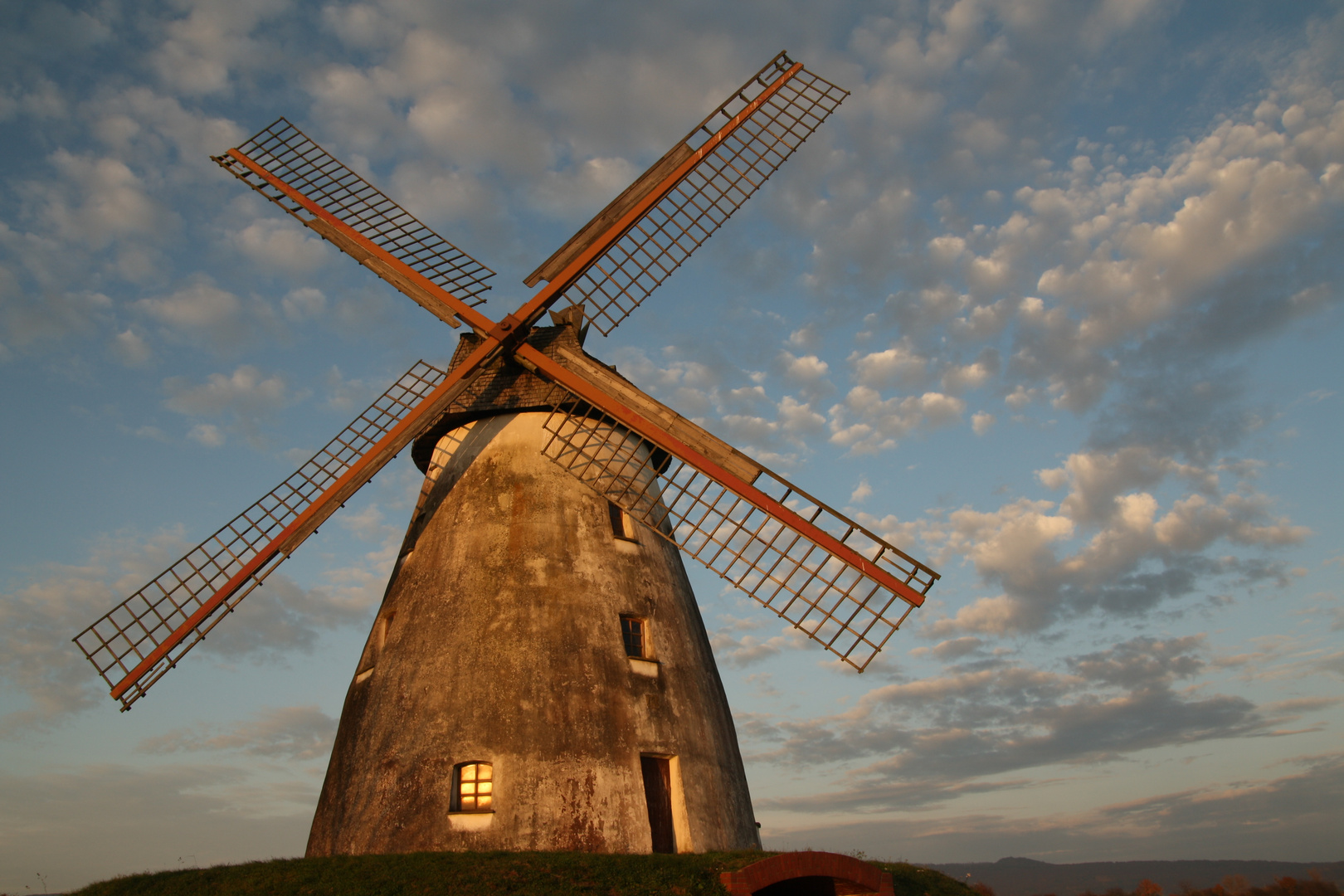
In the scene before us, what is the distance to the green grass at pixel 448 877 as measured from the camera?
30.7 ft

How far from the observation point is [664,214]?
16516 millimetres

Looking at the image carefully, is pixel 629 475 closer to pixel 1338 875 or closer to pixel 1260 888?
pixel 1260 888

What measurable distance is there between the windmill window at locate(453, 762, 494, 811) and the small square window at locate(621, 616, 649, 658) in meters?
2.56

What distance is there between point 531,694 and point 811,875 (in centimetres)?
428

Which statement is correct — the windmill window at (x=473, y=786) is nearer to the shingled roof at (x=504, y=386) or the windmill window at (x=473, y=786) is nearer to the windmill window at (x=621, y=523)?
the windmill window at (x=621, y=523)

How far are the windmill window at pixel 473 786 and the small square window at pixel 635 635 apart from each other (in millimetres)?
2560

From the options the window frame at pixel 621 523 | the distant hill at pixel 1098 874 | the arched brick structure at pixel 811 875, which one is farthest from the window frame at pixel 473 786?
the distant hill at pixel 1098 874

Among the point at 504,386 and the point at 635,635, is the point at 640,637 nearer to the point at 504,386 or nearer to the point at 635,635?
the point at 635,635

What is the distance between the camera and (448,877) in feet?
31.2

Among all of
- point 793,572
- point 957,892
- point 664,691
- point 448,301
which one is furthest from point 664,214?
point 957,892

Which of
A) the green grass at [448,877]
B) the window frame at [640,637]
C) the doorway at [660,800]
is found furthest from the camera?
the window frame at [640,637]

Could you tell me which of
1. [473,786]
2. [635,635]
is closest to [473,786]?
[473,786]

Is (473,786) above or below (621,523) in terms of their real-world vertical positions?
below

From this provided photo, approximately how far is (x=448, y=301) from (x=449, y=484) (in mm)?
3364
